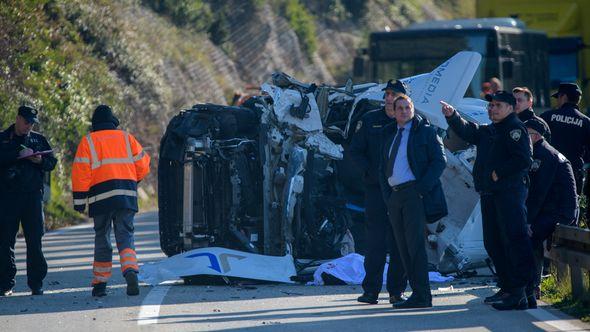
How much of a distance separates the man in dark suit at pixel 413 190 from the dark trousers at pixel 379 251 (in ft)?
1.27

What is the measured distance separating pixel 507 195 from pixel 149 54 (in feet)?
73.4

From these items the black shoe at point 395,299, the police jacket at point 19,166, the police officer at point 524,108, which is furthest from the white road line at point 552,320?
the police jacket at point 19,166

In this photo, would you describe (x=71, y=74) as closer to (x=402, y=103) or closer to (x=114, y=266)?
(x=114, y=266)

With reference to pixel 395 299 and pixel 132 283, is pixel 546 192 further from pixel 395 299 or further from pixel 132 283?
pixel 132 283

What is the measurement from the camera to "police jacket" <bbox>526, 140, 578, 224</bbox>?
10.7 m

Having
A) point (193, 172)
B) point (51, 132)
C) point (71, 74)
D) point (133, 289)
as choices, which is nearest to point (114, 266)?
point (193, 172)

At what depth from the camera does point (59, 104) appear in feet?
82.0

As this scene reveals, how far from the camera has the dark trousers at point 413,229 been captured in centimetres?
1046

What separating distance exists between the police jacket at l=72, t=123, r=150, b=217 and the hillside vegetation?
406 inches

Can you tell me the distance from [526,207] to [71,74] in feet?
56.5

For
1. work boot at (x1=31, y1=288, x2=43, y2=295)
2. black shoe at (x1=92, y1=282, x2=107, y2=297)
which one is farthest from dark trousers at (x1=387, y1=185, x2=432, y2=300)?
work boot at (x1=31, y1=288, x2=43, y2=295)

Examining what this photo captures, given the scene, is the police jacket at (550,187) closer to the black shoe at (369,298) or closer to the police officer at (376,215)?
the police officer at (376,215)

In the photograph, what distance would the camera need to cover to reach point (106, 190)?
1176 cm

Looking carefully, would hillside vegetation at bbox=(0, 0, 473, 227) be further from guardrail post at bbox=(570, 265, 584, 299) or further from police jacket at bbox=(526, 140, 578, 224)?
guardrail post at bbox=(570, 265, 584, 299)
